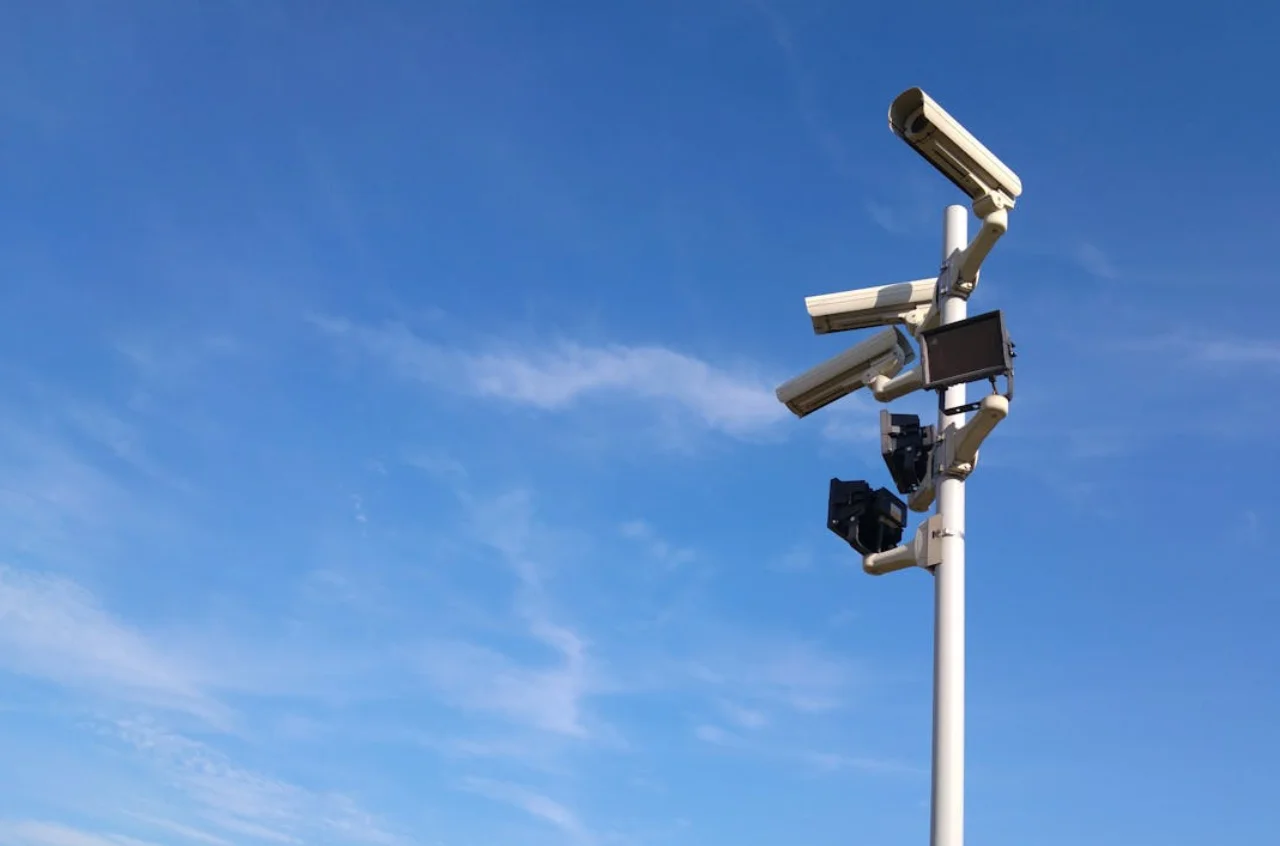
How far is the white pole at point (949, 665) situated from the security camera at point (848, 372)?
81 centimetres

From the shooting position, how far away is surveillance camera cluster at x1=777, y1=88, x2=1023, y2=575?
729cm

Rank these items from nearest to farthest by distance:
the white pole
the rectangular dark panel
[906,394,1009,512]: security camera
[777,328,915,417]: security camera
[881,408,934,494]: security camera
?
the white pole
[906,394,1009,512]: security camera
the rectangular dark panel
[881,408,934,494]: security camera
[777,328,915,417]: security camera

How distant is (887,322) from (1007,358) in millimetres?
1589

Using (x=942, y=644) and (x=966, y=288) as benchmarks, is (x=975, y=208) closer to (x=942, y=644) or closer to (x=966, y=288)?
(x=966, y=288)

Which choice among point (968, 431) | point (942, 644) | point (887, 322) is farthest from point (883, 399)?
point (942, 644)

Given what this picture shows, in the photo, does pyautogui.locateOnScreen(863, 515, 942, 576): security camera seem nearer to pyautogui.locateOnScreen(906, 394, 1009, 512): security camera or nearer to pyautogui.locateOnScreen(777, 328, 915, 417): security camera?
pyautogui.locateOnScreen(906, 394, 1009, 512): security camera

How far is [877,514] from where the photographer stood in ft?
25.5

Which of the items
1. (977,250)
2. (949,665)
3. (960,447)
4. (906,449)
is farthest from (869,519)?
(977,250)

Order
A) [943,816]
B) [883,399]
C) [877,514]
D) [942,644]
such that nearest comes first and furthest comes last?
[943,816]
[942,644]
[877,514]
[883,399]

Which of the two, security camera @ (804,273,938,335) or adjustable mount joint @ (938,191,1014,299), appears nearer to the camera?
adjustable mount joint @ (938,191,1014,299)

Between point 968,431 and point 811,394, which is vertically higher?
point 811,394

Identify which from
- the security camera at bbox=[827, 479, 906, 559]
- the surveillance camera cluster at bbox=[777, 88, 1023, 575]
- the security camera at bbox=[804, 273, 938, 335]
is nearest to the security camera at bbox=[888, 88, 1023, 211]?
the surveillance camera cluster at bbox=[777, 88, 1023, 575]

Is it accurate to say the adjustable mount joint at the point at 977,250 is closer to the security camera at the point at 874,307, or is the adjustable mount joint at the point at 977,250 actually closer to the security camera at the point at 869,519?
the security camera at the point at 874,307

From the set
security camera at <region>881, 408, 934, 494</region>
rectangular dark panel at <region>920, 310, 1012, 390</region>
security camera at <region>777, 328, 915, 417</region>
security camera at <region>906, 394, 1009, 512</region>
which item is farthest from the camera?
security camera at <region>777, 328, 915, 417</region>
